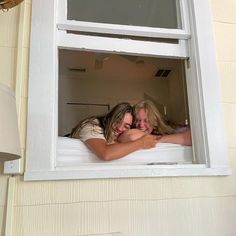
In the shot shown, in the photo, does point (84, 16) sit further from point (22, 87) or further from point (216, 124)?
point (216, 124)

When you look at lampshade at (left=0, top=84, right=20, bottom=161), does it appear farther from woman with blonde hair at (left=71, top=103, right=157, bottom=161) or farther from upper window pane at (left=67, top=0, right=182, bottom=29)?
upper window pane at (left=67, top=0, right=182, bottom=29)

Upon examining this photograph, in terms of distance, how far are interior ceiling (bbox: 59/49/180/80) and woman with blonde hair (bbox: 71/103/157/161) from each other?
0.98 ft

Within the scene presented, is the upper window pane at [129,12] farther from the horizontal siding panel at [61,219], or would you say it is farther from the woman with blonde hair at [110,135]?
the horizontal siding panel at [61,219]

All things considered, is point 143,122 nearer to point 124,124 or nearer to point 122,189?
point 124,124

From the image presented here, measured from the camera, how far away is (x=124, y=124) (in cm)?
175

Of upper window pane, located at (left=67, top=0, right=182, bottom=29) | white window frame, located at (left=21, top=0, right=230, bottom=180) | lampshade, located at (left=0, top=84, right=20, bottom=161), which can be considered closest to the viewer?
lampshade, located at (left=0, top=84, right=20, bottom=161)

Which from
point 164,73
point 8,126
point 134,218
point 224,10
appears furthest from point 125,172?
point 224,10

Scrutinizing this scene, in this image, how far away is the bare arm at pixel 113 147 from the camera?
4.98 feet

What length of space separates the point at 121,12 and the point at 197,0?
453 millimetres

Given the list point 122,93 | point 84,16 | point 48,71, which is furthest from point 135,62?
point 48,71

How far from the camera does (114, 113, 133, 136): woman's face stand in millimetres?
1710

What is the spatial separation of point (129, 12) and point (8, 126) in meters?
1.15

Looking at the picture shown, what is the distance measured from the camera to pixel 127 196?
56.8 inches

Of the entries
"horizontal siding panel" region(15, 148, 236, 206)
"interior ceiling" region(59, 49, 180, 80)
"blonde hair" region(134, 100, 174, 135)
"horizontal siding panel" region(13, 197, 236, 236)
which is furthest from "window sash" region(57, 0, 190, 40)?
"horizontal siding panel" region(13, 197, 236, 236)
